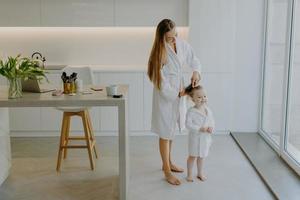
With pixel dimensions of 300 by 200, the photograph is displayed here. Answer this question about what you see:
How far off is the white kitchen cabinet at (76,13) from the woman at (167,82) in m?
1.97

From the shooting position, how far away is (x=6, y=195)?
3.88m

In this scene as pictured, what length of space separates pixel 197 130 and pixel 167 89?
0.45 metres

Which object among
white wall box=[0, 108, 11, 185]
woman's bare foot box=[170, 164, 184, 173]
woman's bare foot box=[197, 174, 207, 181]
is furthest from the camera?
woman's bare foot box=[170, 164, 184, 173]

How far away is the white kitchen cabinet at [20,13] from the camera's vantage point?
5.88m

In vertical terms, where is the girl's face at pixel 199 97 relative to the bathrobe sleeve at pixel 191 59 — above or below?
below

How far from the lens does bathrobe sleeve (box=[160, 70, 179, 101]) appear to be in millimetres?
4062

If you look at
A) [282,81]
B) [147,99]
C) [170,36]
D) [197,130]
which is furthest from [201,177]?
[147,99]

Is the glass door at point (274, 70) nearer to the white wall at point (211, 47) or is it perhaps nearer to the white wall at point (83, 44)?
the white wall at point (211, 47)

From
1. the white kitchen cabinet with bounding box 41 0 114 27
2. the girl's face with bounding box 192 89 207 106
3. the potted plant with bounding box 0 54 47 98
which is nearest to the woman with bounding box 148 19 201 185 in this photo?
the girl's face with bounding box 192 89 207 106

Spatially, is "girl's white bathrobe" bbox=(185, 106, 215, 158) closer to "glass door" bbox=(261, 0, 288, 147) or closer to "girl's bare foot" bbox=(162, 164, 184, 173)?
"girl's bare foot" bbox=(162, 164, 184, 173)

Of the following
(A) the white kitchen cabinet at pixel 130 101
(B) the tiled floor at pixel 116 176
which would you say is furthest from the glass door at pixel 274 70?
(A) the white kitchen cabinet at pixel 130 101

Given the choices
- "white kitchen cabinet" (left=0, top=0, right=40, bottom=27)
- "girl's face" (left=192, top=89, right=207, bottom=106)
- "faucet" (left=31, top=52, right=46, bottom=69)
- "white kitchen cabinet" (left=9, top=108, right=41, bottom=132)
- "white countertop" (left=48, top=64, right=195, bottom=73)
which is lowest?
"white kitchen cabinet" (left=9, top=108, right=41, bottom=132)

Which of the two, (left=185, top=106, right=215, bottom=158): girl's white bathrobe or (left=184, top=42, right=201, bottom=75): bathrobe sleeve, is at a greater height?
(left=184, top=42, right=201, bottom=75): bathrobe sleeve

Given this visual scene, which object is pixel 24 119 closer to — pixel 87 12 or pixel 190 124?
pixel 87 12
